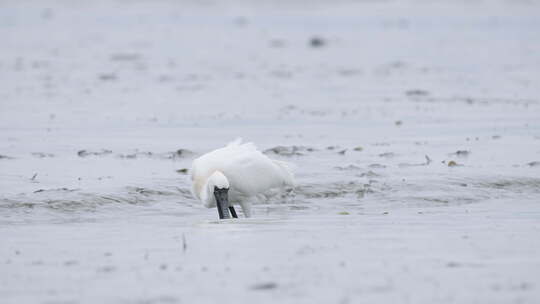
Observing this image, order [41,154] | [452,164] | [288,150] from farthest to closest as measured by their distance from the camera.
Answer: [288,150], [41,154], [452,164]

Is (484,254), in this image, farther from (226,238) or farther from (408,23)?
(408,23)

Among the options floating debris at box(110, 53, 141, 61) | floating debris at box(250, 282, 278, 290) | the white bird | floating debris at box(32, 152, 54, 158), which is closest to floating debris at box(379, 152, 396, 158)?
the white bird

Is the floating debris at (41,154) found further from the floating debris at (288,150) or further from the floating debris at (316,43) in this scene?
the floating debris at (316,43)

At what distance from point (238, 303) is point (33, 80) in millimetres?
15850

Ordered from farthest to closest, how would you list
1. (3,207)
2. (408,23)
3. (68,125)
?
(408,23) < (68,125) < (3,207)

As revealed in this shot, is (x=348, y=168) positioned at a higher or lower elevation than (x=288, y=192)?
higher

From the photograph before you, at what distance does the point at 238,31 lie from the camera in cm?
4234

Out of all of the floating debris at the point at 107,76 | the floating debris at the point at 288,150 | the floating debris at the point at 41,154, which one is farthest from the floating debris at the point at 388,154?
the floating debris at the point at 107,76

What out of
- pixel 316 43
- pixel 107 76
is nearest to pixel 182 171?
pixel 107 76

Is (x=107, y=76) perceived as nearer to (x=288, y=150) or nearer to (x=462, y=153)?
(x=288, y=150)

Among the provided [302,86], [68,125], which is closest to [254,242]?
[68,125]

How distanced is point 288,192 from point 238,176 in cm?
98

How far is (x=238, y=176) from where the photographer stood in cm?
951

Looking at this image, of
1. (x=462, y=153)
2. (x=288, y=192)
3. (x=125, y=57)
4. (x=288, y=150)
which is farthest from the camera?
(x=125, y=57)
